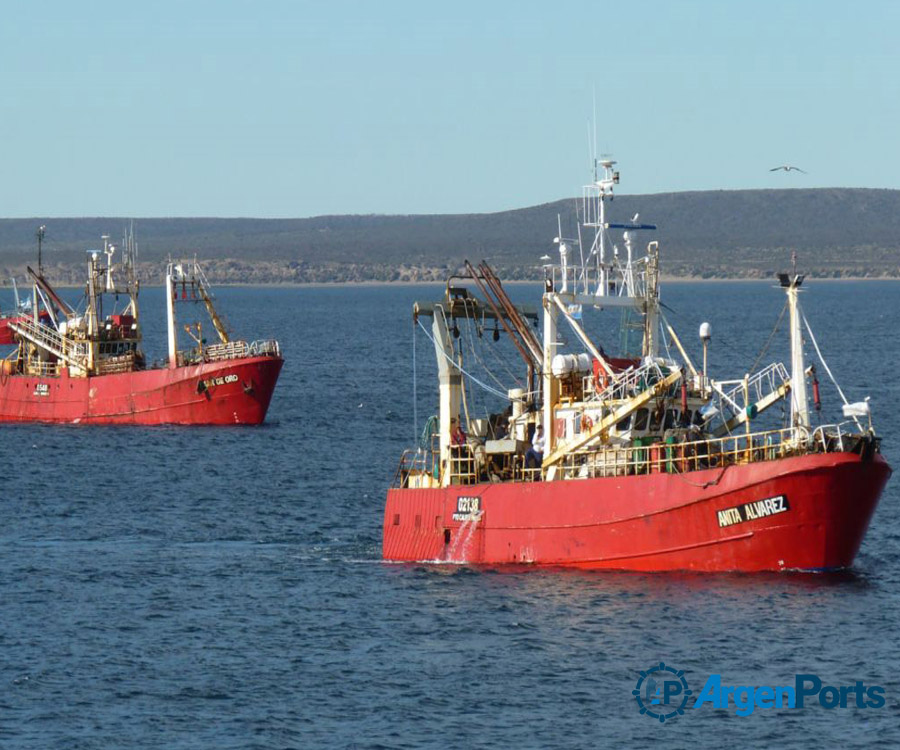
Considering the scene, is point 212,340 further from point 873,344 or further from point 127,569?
point 127,569

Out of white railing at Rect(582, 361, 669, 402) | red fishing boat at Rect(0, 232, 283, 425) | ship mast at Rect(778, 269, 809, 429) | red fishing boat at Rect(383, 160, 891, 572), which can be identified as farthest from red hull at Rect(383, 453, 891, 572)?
red fishing boat at Rect(0, 232, 283, 425)

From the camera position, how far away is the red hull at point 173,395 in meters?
90.5

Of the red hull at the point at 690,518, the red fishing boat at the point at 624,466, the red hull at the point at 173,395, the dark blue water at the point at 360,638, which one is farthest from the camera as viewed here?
the red hull at the point at 173,395

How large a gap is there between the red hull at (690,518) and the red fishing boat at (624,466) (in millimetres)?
34

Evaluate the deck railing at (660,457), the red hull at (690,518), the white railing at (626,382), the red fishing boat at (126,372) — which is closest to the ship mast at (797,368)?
the deck railing at (660,457)

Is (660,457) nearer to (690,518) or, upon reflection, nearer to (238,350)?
(690,518)

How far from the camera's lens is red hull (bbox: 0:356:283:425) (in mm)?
90500

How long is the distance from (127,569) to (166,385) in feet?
129

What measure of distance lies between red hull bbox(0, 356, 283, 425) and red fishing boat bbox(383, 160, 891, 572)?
3752 cm

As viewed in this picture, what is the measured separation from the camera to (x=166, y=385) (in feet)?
300

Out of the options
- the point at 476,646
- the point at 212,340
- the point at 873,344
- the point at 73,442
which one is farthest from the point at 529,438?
the point at 212,340

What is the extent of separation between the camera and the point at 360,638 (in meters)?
43.5

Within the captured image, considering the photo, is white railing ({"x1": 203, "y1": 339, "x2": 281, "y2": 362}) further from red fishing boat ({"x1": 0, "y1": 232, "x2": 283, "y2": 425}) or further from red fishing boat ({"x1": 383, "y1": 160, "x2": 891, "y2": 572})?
red fishing boat ({"x1": 383, "y1": 160, "x2": 891, "y2": 572})

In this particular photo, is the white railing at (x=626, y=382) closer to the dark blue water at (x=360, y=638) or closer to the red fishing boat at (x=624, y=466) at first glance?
the red fishing boat at (x=624, y=466)
